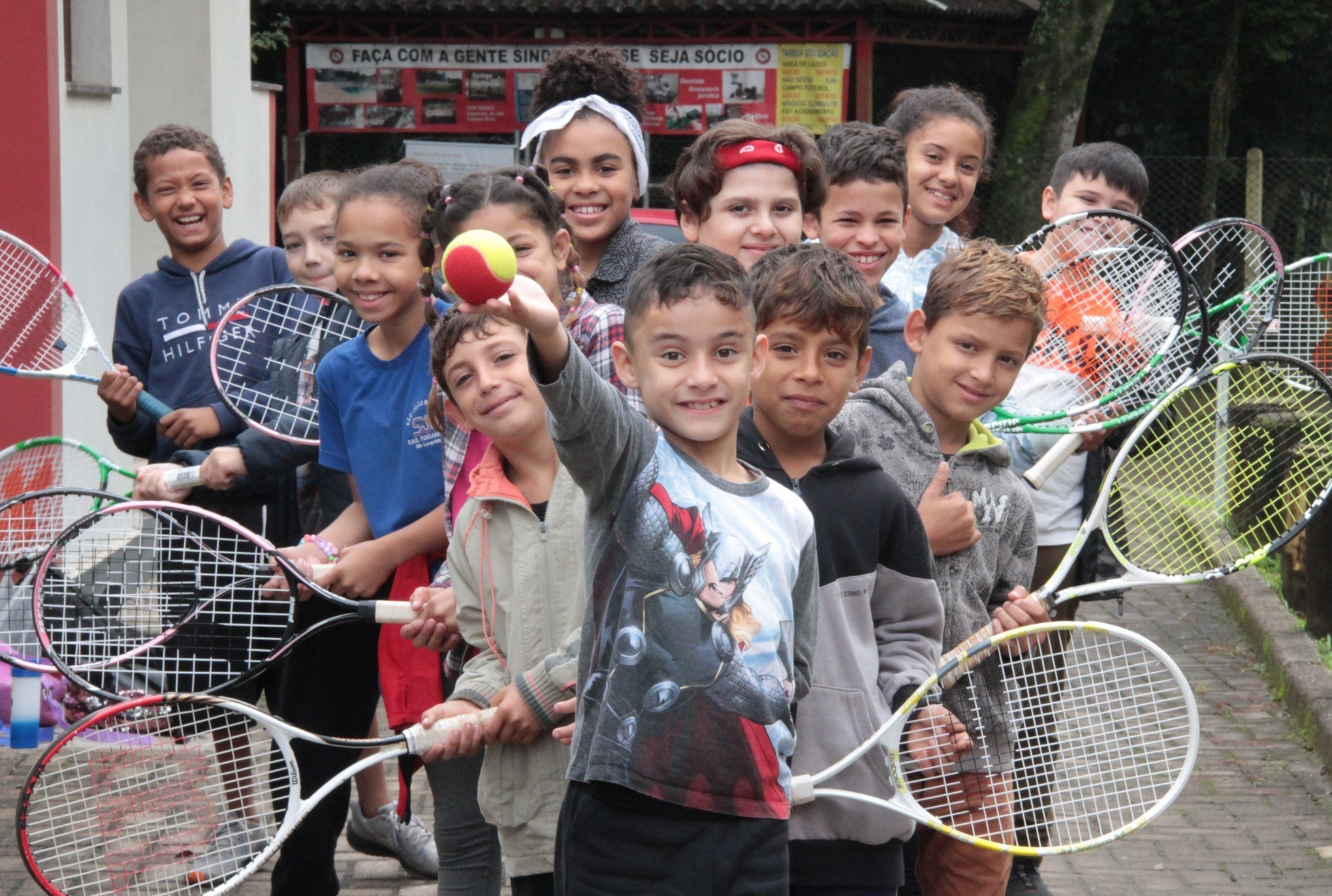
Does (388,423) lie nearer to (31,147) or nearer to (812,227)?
(812,227)

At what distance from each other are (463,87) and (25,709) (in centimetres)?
1324

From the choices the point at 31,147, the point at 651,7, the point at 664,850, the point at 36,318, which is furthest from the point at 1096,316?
the point at 651,7

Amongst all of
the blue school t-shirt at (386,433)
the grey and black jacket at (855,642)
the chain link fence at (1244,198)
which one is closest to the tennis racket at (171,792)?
the blue school t-shirt at (386,433)

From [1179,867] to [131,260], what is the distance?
6.67 metres

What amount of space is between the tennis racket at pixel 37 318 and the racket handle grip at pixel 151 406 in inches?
23.5

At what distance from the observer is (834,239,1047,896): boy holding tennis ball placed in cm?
302

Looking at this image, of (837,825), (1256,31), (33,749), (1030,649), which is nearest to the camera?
(837,825)

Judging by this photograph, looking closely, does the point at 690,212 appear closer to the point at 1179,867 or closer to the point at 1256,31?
the point at 1179,867

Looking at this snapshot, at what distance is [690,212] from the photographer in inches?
140

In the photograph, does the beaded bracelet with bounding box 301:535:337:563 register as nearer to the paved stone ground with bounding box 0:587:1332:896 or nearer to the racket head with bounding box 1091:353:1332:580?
the paved stone ground with bounding box 0:587:1332:896

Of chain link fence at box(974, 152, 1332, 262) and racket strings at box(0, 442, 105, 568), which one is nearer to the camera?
racket strings at box(0, 442, 105, 568)

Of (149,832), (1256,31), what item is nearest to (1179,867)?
(149,832)

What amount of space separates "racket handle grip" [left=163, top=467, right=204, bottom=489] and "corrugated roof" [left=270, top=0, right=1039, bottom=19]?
531 inches

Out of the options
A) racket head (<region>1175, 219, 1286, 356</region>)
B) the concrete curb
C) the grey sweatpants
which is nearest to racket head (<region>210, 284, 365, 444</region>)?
the grey sweatpants
